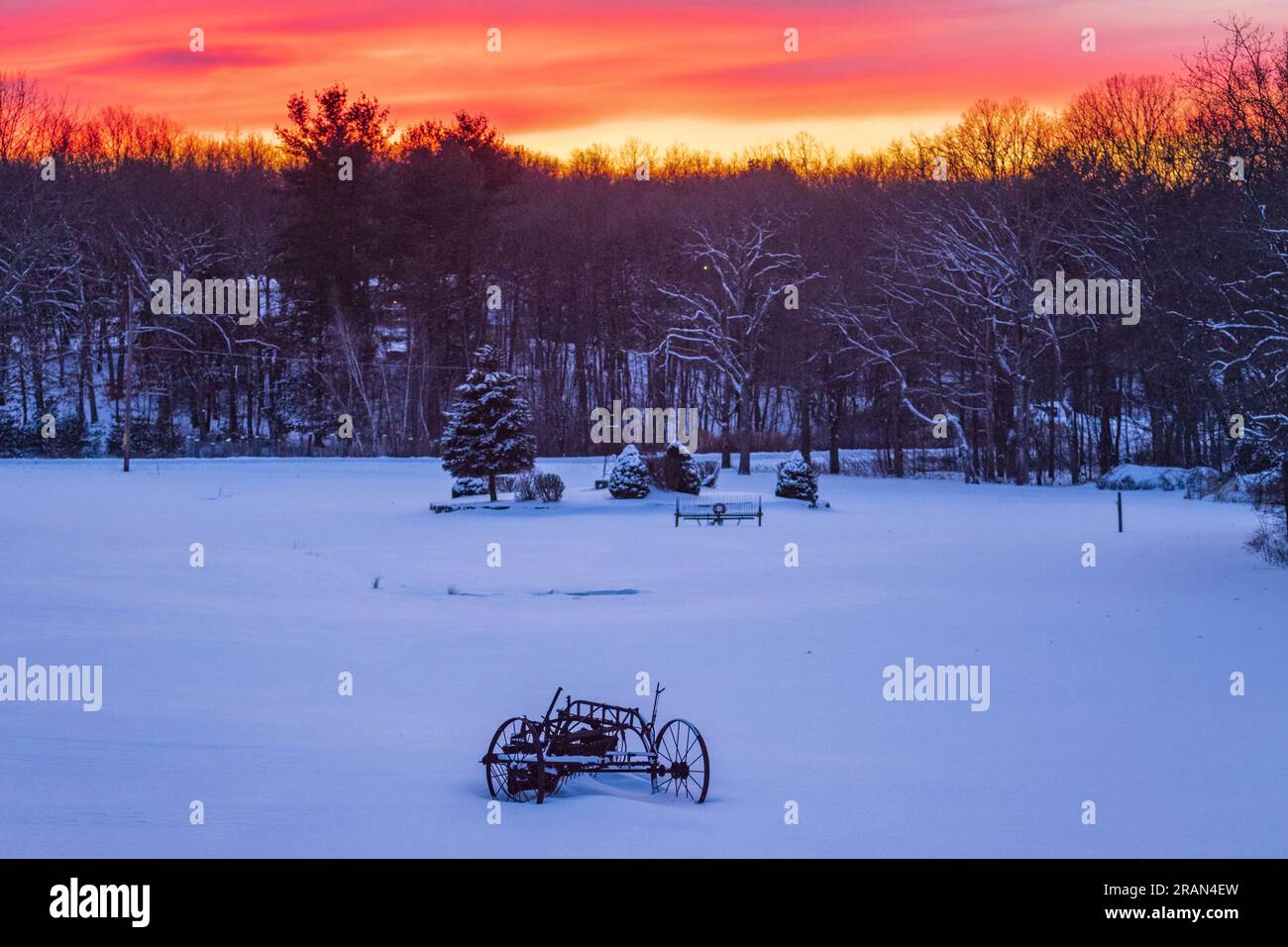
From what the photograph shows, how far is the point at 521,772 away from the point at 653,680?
575cm

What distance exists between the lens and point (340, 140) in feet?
210

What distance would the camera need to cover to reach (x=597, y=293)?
75.2 m

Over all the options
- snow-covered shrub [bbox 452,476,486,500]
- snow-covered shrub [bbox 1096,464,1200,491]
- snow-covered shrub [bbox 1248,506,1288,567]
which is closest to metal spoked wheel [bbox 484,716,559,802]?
snow-covered shrub [bbox 1248,506,1288,567]

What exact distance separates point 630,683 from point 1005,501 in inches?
1215

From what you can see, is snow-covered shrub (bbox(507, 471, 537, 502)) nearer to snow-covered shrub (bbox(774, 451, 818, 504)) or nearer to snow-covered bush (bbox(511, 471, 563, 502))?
snow-covered bush (bbox(511, 471, 563, 502))

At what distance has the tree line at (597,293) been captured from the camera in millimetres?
53688

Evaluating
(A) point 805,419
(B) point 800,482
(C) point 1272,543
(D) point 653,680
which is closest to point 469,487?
(B) point 800,482

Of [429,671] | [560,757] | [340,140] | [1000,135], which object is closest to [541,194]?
[340,140]

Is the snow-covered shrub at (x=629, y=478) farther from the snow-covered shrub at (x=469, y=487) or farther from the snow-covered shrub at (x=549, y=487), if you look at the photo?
the snow-covered shrub at (x=469, y=487)

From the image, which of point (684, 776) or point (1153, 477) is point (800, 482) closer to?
point (1153, 477)

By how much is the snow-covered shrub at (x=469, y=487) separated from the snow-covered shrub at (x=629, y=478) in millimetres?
3946

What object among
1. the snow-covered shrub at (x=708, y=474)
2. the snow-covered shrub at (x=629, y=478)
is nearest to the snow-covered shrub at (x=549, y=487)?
the snow-covered shrub at (x=629, y=478)

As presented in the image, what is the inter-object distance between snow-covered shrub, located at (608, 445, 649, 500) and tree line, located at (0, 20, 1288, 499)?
12238 millimetres
